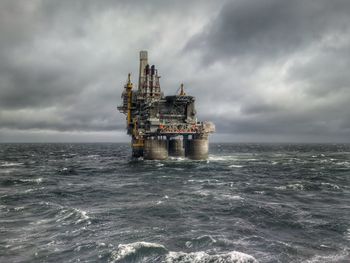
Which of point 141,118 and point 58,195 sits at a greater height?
point 141,118

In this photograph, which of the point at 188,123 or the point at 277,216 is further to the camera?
the point at 188,123

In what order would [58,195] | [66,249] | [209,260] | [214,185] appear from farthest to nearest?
[214,185], [58,195], [66,249], [209,260]

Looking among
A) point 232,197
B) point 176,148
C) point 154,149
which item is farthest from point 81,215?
point 176,148

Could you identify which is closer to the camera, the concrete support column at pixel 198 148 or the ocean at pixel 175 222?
the ocean at pixel 175 222

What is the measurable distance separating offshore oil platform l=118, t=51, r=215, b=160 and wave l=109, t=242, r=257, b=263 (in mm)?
63025

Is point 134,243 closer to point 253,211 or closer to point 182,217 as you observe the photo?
point 182,217

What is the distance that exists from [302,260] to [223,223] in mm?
9348

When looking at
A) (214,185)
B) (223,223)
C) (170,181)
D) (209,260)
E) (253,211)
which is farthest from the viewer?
(170,181)

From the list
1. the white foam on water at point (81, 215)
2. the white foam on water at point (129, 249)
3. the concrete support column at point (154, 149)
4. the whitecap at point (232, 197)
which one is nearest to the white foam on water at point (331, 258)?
the white foam on water at point (129, 249)

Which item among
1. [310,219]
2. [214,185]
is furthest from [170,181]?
[310,219]

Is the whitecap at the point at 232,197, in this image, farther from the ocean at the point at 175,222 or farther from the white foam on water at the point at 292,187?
the white foam on water at the point at 292,187

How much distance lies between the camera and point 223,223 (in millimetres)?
28234

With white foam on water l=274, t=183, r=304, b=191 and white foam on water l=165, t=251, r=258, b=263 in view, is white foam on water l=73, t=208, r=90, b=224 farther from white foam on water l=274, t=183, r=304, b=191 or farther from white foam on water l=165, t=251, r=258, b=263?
white foam on water l=274, t=183, r=304, b=191

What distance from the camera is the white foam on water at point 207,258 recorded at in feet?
63.7
